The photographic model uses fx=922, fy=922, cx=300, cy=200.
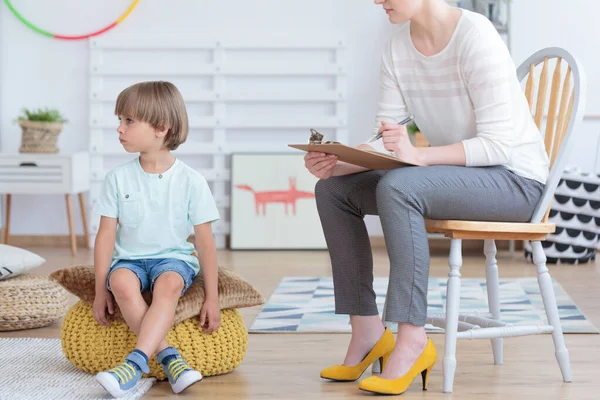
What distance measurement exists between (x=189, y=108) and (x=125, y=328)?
10.5ft

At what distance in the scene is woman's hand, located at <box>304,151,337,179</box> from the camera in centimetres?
199

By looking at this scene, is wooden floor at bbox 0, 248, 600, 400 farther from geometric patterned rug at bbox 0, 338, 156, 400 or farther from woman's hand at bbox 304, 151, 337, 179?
woman's hand at bbox 304, 151, 337, 179

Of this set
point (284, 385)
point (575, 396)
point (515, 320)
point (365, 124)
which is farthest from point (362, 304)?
point (365, 124)

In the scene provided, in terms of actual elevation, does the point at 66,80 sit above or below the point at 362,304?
above

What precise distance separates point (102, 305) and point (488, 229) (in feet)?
2.80

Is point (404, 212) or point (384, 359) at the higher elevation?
point (404, 212)

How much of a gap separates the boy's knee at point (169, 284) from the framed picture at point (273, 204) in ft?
9.63

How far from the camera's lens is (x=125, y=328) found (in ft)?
6.73

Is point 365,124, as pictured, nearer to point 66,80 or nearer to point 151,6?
point 151,6

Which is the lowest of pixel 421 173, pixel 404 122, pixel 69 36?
pixel 421 173

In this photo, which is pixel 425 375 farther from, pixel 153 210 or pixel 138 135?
pixel 138 135

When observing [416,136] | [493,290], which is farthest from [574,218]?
[493,290]

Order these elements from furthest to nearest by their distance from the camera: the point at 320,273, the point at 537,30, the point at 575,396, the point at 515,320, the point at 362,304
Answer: the point at 537,30
the point at 320,273
the point at 515,320
the point at 362,304
the point at 575,396

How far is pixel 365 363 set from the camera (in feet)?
6.62
